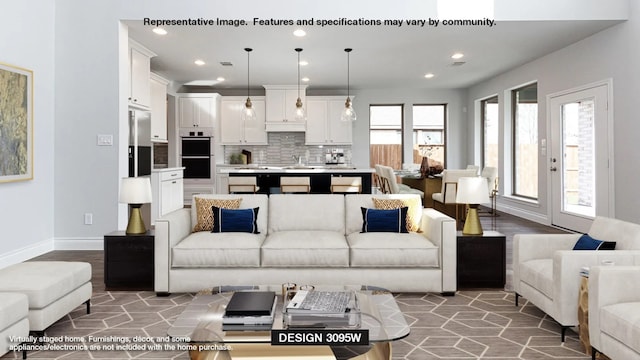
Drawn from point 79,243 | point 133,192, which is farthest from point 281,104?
point 133,192

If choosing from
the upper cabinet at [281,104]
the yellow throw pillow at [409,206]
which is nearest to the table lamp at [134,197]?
the yellow throw pillow at [409,206]

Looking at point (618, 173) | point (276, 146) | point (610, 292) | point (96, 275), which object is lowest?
point (96, 275)

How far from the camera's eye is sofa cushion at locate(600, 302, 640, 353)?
2141 mm

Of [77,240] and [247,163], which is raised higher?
[247,163]

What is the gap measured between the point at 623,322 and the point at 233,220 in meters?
2.91

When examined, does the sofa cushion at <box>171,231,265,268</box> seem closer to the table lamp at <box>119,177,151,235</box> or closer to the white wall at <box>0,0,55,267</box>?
the table lamp at <box>119,177,151,235</box>

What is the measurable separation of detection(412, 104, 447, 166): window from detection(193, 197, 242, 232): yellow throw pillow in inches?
304

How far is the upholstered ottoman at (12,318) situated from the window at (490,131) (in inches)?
345

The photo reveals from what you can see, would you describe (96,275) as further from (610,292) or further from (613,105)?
(613,105)

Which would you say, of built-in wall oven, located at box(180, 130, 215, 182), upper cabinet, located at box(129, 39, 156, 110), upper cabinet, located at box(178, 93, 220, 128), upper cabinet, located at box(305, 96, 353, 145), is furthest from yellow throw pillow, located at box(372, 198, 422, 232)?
upper cabinet, located at box(178, 93, 220, 128)

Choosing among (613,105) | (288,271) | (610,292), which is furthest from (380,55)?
(610,292)

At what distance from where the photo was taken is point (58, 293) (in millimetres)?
2863

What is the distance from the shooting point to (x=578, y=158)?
22.4 ft

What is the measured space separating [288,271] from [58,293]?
5.17ft
